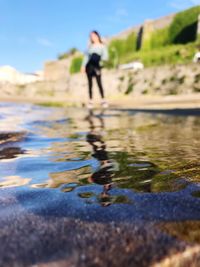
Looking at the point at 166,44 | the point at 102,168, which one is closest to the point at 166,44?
the point at 166,44

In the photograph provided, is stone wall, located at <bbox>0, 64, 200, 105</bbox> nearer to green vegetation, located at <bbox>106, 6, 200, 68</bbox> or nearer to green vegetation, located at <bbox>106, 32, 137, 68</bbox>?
green vegetation, located at <bbox>106, 6, 200, 68</bbox>

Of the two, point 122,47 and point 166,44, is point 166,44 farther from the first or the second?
point 122,47

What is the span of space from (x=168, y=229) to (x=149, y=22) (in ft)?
145

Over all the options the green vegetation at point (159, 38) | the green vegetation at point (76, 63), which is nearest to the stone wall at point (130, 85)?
the green vegetation at point (76, 63)

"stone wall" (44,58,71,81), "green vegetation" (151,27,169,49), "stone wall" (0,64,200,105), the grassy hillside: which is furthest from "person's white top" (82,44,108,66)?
"stone wall" (44,58,71,81)

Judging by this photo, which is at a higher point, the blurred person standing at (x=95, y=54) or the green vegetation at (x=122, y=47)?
the green vegetation at (x=122, y=47)

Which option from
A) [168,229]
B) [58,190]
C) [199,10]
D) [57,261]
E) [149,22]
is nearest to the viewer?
[57,261]

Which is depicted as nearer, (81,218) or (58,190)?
(81,218)

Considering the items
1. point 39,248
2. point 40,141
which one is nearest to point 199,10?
point 40,141

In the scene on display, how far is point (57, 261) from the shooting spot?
2.80 ft

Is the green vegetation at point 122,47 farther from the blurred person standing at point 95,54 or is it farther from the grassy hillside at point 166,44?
the blurred person standing at point 95,54

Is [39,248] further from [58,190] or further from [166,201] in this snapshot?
[58,190]

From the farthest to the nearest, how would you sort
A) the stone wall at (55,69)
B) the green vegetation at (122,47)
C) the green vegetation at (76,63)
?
the stone wall at (55,69)
the green vegetation at (76,63)
the green vegetation at (122,47)

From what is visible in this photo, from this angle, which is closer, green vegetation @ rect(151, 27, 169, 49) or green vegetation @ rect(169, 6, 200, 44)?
green vegetation @ rect(169, 6, 200, 44)
